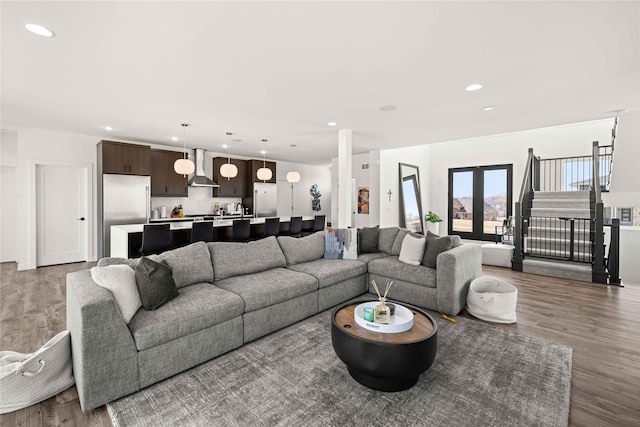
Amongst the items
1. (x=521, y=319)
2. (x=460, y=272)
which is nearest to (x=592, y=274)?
(x=521, y=319)

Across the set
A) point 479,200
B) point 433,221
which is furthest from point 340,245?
point 479,200

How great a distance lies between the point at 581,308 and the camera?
3.70 metres

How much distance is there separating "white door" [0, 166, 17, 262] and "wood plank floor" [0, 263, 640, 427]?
1.06 m

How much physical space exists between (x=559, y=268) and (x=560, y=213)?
3.56 ft

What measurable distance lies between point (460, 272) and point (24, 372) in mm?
3889

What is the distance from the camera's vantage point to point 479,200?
809cm

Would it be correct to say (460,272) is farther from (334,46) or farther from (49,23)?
(49,23)

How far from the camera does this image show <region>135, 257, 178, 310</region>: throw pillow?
7.63ft

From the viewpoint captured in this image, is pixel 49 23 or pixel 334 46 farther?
pixel 334 46

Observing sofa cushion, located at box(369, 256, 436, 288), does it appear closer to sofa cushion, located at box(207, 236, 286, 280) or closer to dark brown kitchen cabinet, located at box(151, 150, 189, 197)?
sofa cushion, located at box(207, 236, 286, 280)

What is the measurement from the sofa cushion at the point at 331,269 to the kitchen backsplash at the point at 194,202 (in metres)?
4.86

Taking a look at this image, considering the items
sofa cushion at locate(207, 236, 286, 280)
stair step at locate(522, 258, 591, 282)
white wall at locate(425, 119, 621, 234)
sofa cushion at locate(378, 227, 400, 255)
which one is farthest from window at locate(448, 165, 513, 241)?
sofa cushion at locate(207, 236, 286, 280)

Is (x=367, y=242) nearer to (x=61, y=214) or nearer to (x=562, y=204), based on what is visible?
(x=562, y=204)

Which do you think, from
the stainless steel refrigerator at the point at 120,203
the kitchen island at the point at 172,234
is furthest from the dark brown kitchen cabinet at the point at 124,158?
the kitchen island at the point at 172,234
